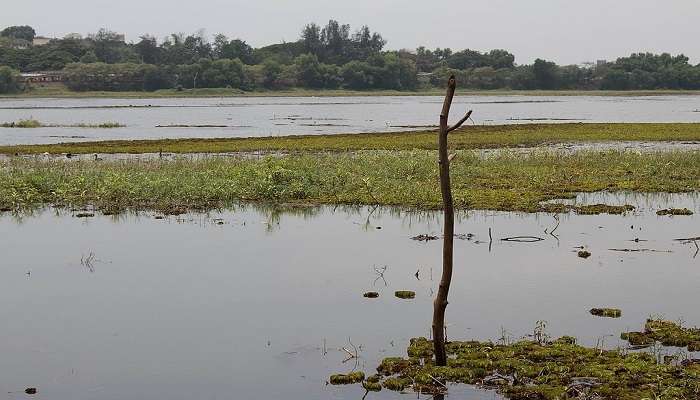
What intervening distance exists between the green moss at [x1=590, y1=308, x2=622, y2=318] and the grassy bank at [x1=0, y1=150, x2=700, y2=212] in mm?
8889

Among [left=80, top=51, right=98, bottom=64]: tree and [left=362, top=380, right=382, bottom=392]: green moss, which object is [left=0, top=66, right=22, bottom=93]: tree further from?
[left=362, top=380, right=382, bottom=392]: green moss

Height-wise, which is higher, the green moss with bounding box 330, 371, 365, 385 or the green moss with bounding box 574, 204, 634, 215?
the green moss with bounding box 574, 204, 634, 215

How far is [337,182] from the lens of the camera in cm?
2539

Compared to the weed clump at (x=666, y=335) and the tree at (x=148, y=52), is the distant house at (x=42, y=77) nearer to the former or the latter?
the tree at (x=148, y=52)

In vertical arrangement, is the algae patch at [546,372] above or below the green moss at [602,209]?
above

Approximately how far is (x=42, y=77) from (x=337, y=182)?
458ft

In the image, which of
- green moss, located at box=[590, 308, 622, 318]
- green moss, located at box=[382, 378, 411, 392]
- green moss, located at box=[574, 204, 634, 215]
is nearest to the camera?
green moss, located at box=[382, 378, 411, 392]

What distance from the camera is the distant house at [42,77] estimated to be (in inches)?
5940

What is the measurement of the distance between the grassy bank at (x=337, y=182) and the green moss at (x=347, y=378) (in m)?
12.0

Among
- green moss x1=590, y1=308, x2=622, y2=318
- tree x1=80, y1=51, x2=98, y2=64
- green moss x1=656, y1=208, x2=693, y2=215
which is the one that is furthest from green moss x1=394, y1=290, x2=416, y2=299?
tree x1=80, y1=51, x2=98, y2=64

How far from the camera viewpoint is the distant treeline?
16125 centimetres

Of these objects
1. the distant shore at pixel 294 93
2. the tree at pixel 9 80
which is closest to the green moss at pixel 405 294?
the tree at pixel 9 80

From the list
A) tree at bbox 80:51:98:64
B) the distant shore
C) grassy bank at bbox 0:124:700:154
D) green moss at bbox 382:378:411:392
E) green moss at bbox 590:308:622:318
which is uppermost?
tree at bbox 80:51:98:64

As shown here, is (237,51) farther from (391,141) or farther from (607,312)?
(607,312)
